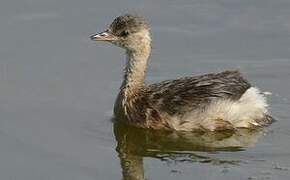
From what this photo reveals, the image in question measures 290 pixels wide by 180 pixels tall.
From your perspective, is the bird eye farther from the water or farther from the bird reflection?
the bird reflection

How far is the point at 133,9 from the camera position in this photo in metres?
12.9

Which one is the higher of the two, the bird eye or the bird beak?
the bird eye

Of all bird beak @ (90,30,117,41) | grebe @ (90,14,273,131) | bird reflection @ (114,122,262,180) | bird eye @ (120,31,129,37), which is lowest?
bird reflection @ (114,122,262,180)

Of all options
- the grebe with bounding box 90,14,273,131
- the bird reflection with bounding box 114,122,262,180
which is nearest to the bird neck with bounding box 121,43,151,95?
the grebe with bounding box 90,14,273,131

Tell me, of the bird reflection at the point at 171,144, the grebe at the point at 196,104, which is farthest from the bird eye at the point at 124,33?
the bird reflection at the point at 171,144

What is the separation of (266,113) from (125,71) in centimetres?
160

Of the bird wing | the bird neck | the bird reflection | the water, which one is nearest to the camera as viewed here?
the water

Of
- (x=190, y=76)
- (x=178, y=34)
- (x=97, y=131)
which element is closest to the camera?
(x=97, y=131)

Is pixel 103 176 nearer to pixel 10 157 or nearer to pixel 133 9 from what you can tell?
pixel 10 157

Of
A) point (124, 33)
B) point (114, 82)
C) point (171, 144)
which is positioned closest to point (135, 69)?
point (124, 33)

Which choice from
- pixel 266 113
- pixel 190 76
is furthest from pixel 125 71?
pixel 266 113

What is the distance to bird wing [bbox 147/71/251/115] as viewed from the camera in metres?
10.2

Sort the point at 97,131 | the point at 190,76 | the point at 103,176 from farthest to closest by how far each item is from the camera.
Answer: the point at 190,76
the point at 97,131
the point at 103,176

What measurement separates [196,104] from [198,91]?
0.45 ft
